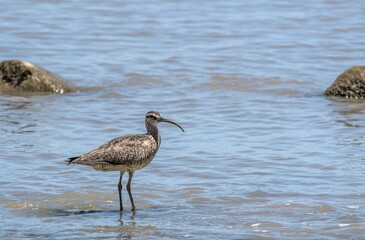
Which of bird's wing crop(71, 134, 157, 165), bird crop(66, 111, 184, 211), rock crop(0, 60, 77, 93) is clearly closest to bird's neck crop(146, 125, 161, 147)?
bird crop(66, 111, 184, 211)

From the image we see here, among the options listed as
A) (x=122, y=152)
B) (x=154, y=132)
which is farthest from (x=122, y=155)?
(x=154, y=132)

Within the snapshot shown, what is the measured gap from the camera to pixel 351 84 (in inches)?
645

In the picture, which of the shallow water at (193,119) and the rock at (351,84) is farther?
the rock at (351,84)

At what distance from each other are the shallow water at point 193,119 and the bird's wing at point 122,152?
22.5 inches

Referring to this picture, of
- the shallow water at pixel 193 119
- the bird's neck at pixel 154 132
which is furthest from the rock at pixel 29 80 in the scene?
the bird's neck at pixel 154 132

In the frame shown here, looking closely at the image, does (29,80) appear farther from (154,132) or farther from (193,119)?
(154,132)

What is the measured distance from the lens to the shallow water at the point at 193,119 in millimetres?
10344

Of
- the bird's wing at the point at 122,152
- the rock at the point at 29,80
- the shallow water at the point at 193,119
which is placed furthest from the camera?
the rock at the point at 29,80

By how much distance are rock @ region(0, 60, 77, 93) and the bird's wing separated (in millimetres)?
6291

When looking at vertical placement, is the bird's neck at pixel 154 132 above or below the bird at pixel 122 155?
above

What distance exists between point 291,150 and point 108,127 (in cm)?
285

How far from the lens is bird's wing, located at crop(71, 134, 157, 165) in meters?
10.5

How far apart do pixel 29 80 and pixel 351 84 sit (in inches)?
213

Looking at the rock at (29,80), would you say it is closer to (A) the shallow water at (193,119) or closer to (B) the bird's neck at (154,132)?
(A) the shallow water at (193,119)
